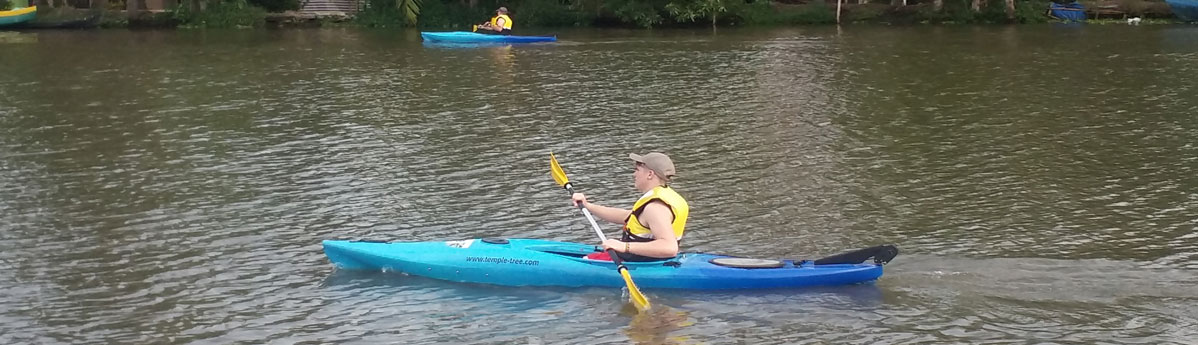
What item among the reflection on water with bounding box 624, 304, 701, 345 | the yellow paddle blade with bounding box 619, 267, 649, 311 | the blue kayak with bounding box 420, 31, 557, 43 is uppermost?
the blue kayak with bounding box 420, 31, 557, 43

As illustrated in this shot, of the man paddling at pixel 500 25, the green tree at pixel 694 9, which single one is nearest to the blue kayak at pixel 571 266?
the man paddling at pixel 500 25

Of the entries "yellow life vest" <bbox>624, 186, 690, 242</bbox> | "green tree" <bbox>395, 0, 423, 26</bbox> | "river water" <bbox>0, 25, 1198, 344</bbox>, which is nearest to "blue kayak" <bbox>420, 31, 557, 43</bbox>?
"river water" <bbox>0, 25, 1198, 344</bbox>

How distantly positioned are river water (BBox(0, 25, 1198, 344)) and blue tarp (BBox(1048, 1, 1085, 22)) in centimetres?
1423

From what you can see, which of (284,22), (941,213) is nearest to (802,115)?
(941,213)

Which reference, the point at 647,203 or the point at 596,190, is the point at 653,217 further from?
the point at 596,190

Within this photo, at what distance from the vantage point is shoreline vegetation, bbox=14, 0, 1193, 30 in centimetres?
4594

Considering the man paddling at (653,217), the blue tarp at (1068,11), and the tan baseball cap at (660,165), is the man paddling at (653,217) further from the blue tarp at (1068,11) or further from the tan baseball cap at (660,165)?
the blue tarp at (1068,11)

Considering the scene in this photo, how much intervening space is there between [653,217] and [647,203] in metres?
0.13

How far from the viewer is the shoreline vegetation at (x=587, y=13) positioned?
151ft

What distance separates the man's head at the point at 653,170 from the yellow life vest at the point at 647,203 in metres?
0.07

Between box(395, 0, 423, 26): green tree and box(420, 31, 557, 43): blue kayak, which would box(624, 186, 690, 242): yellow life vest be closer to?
box(420, 31, 557, 43): blue kayak

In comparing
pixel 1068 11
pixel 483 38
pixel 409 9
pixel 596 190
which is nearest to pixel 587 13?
pixel 409 9

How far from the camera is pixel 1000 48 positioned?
34469 mm

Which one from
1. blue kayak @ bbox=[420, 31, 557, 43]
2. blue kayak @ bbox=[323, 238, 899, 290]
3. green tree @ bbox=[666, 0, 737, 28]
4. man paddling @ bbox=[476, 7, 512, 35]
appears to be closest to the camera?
blue kayak @ bbox=[323, 238, 899, 290]
